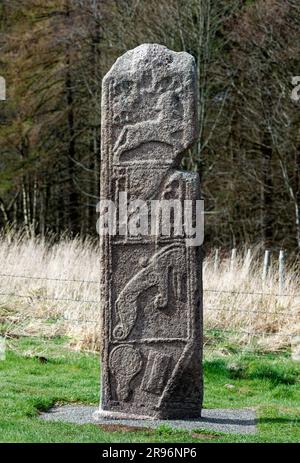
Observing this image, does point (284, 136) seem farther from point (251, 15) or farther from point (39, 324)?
point (39, 324)

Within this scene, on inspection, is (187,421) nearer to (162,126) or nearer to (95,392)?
(95,392)

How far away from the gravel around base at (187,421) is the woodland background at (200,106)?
10718 millimetres

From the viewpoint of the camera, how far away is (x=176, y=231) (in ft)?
25.1

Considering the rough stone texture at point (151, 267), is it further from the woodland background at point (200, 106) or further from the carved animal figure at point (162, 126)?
the woodland background at point (200, 106)

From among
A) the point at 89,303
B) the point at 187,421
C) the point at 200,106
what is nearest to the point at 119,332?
the point at 187,421

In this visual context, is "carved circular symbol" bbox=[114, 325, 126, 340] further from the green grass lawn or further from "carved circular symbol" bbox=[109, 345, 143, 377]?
the green grass lawn

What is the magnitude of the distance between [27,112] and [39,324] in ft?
41.0

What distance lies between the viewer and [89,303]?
11.9 m

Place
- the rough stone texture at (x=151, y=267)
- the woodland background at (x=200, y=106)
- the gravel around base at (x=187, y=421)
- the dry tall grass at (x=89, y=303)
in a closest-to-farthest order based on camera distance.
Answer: the gravel around base at (x=187, y=421), the rough stone texture at (x=151, y=267), the dry tall grass at (x=89, y=303), the woodland background at (x=200, y=106)

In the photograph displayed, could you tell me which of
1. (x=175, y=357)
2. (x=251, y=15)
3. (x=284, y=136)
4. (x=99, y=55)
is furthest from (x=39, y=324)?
(x=99, y=55)

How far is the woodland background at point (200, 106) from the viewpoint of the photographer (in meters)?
19.8

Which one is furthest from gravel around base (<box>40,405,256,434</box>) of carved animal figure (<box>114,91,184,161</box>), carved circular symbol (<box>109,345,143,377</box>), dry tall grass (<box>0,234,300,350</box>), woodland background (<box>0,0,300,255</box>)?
woodland background (<box>0,0,300,255</box>)

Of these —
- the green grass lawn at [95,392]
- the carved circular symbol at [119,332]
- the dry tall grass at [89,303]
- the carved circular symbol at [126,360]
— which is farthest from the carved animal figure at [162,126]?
the dry tall grass at [89,303]

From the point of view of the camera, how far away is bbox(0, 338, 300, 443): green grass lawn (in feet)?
22.6
